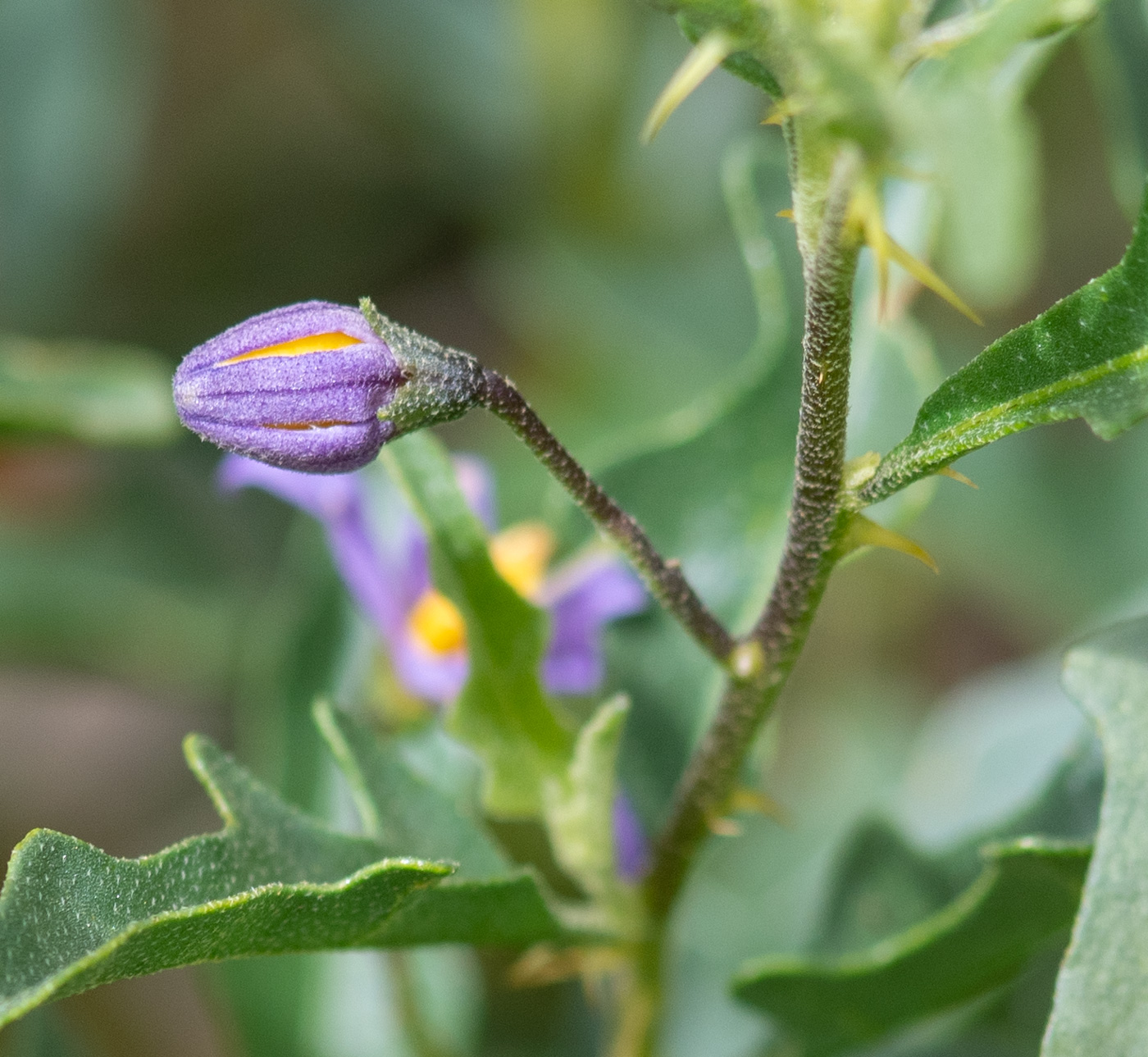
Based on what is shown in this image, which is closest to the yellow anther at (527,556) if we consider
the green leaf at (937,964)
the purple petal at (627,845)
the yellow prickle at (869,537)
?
the purple petal at (627,845)

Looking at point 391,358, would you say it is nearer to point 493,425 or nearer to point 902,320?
point 902,320

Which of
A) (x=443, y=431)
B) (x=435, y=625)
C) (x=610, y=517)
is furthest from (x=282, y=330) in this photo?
(x=443, y=431)

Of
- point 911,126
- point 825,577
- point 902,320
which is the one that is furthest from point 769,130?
point 911,126

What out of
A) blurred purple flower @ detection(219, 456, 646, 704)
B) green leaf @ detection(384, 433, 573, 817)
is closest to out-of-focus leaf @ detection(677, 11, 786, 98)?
green leaf @ detection(384, 433, 573, 817)

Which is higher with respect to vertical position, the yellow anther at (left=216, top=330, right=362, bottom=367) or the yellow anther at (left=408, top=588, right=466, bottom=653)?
the yellow anther at (left=216, top=330, right=362, bottom=367)

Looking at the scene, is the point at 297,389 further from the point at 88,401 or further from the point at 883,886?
the point at 88,401

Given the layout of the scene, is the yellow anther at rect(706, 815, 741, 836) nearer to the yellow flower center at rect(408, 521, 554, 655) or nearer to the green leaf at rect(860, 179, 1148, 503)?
the green leaf at rect(860, 179, 1148, 503)

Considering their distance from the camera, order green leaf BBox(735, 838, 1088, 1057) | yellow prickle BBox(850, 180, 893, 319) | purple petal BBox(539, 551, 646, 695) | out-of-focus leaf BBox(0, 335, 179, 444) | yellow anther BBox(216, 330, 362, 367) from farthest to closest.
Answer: out-of-focus leaf BBox(0, 335, 179, 444), purple petal BBox(539, 551, 646, 695), green leaf BBox(735, 838, 1088, 1057), yellow anther BBox(216, 330, 362, 367), yellow prickle BBox(850, 180, 893, 319)
